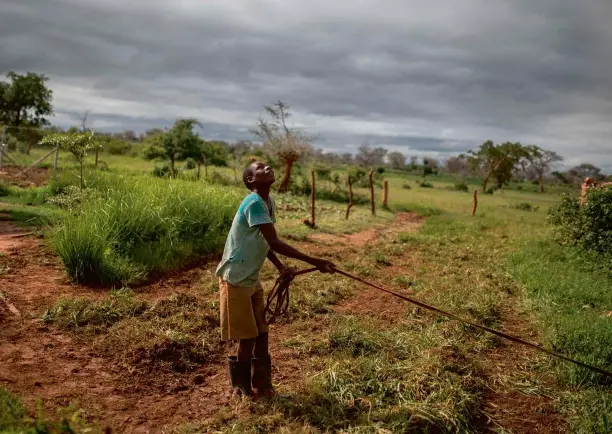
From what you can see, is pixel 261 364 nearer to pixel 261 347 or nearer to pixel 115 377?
pixel 261 347

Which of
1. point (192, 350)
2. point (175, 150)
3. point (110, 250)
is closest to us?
point (192, 350)

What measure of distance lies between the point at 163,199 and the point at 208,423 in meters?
5.30

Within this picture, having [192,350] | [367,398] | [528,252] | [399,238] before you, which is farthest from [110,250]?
[528,252]

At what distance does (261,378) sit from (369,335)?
158 cm

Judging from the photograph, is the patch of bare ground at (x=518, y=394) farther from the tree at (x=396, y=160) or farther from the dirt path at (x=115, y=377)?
the tree at (x=396, y=160)

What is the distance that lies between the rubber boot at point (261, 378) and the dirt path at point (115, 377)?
0.26 m

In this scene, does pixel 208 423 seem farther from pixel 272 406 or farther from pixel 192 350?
pixel 192 350

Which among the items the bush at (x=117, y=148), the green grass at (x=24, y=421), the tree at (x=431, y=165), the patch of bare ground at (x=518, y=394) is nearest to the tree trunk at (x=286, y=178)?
the patch of bare ground at (x=518, y=394)

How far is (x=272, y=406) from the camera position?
11.9 ft

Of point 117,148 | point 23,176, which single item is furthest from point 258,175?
point 117,148

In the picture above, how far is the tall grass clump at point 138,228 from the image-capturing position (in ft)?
20.1

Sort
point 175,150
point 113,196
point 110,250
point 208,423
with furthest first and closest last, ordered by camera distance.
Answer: point 175,150 → point 113,196 → point 110,250 → point 208,423

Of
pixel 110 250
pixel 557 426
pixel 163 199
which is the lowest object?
pixel 557 426

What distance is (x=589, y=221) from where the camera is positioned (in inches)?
376
